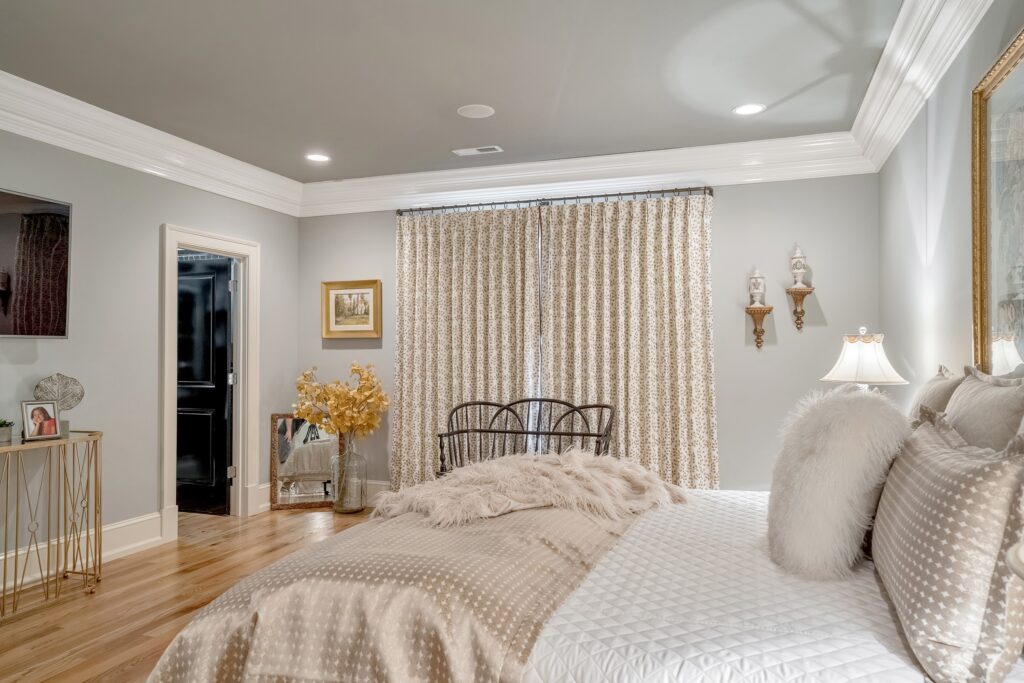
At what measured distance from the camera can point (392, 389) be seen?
5516mm

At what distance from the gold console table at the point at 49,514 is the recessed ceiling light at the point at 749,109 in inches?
157

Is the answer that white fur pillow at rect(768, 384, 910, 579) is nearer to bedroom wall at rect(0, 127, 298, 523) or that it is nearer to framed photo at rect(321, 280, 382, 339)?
bedroom wall at rect(0, 127, 298, 523)

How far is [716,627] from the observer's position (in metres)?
1.44

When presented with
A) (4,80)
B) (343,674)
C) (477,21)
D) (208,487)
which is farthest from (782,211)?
(208,487)

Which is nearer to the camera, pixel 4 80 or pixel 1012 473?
pixel 1012 473

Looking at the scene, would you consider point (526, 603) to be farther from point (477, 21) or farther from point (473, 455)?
point (473, 455)

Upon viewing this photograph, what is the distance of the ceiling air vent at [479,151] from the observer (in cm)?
461

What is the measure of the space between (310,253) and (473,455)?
220 centimetres

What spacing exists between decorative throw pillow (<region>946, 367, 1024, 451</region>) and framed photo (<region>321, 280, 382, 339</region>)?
167 inches

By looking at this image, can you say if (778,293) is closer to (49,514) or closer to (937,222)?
(937,222)

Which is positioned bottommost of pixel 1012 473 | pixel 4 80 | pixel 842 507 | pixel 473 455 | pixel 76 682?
pixel 76 682

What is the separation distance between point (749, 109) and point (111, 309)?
392 cm

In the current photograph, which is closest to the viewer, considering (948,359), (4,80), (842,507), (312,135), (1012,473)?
(1012,473)

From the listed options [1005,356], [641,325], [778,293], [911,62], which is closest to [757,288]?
[778,293]
